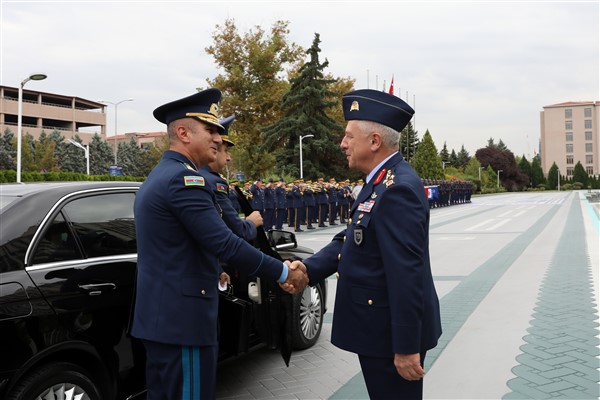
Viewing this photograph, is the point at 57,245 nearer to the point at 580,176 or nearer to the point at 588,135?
the point at 580,176

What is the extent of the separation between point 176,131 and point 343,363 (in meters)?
3.12

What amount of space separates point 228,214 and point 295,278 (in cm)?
127

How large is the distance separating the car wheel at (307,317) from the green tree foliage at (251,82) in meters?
42.0

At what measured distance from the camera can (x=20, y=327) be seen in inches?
110

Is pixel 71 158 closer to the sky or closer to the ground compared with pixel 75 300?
closer to the sky

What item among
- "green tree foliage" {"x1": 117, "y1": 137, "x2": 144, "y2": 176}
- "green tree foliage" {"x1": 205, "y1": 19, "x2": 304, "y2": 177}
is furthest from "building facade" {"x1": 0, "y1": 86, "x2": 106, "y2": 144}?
"green tree foliage" {"x1": 205, "y1": 19, "x2": 304, "y2": 177}

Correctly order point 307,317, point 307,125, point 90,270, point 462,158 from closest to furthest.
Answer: point 90,270
point 307,317
point 307,125
point 462,158

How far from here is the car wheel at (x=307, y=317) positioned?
5484 millimetres

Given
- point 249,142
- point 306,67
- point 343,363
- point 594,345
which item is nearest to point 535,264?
point 594,345

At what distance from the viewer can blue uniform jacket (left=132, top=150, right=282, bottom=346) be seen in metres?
2.68

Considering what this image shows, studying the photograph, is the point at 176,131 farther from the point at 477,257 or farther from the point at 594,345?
the point at 477,257

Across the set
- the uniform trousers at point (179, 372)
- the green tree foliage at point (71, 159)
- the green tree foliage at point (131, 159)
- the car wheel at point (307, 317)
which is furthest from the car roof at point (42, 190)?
the green tree foliage at point (131, 159)

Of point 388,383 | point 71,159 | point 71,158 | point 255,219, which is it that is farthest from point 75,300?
point 71,158

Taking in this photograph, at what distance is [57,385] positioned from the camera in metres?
2.95
